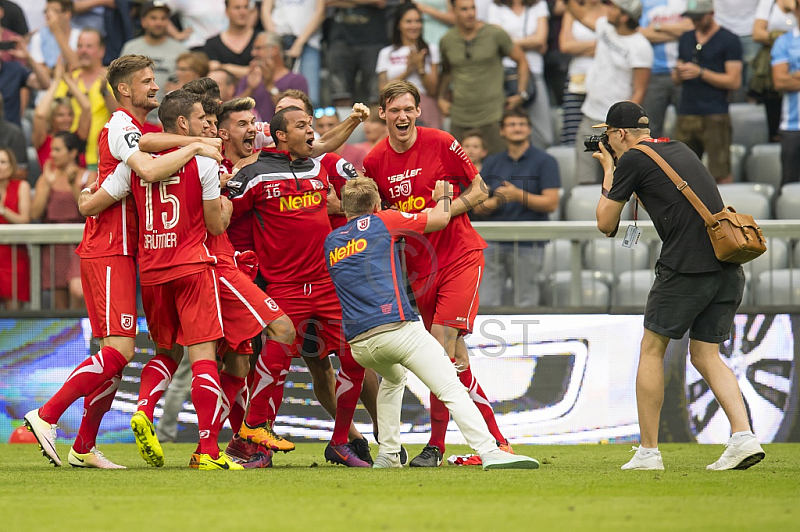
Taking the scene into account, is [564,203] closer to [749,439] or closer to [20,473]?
[749,439]

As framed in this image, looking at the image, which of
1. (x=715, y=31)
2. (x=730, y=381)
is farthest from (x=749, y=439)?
(x=715, y=31)

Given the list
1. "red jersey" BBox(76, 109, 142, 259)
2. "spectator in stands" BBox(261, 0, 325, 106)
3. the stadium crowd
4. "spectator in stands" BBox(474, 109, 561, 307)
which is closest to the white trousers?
the stadium crowd

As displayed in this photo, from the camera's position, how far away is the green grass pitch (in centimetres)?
452

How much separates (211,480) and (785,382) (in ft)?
17.7

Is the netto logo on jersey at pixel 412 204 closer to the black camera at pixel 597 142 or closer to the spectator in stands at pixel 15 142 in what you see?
the black camera at pixel 597 142

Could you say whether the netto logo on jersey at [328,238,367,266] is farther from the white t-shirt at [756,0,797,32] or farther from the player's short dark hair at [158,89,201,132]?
the white t-shirt at [756,0,797,32]

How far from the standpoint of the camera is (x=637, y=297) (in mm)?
9609

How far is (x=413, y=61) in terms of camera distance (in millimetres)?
11977

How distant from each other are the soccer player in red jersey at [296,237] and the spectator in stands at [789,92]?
592 cm

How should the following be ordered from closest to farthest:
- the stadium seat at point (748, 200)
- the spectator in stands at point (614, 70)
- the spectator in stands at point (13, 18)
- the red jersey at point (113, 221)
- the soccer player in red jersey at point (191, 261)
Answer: the soccer player in red jersey at point (191, 261) → the red jersey at point (113, 221) → the stadium seat at point (748, 200) → the spectator in stands at point (614, 70) → the spectator in stands at point (13, 18)

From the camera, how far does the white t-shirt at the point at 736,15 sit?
1237 cm

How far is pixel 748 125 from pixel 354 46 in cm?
458

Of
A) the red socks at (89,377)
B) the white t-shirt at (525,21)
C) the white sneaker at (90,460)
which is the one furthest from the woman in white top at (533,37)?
the white sneaker at (90,460)

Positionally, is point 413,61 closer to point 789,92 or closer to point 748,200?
point 748,200
